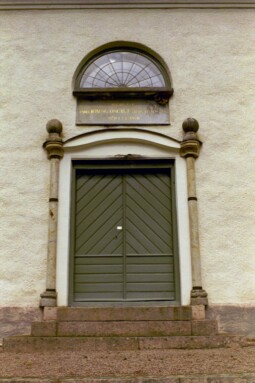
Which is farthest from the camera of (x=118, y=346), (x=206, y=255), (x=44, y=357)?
(x=206, y=255)

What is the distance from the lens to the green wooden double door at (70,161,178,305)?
774 cm

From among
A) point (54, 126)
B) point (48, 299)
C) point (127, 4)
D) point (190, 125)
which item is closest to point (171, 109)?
point (190, 125)

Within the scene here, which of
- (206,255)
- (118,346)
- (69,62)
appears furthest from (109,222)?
(69,62)

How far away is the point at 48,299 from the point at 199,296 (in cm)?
231

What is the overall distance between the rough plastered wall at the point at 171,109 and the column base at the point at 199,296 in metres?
0.17

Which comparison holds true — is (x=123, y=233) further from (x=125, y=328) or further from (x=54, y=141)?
(x=54, y=141)

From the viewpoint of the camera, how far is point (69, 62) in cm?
855

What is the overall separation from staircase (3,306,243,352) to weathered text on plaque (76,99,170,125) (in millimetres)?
3174

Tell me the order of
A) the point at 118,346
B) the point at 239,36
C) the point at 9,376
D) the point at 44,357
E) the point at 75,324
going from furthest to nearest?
the point at 239,36
the point at 75,324
the point at 118,346
the point at 44,357
the point at 9,376

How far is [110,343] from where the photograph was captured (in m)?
6.30

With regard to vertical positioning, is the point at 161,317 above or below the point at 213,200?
below

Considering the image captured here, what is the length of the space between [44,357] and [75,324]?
3.17 feet

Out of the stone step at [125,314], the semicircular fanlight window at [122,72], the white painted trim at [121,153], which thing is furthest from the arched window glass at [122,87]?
the stone step at [125,314]

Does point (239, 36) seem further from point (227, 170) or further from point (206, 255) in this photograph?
point (206, 255)
